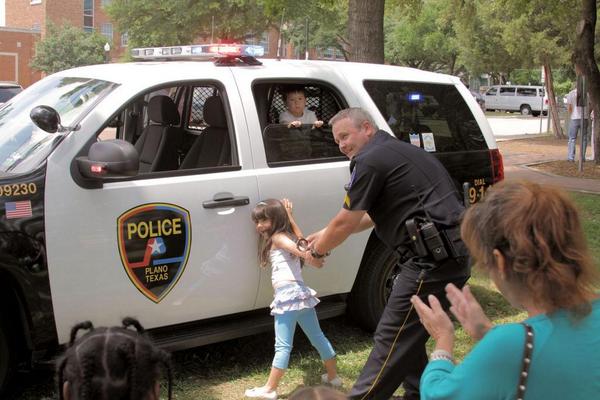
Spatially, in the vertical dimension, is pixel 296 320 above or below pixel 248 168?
below

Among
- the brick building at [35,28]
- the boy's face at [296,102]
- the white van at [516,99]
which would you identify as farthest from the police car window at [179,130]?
the brick building at [35,28]

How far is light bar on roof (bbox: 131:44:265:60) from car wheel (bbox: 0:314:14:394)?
2086 millimetres

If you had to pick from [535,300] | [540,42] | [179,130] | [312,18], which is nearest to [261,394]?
[179,130]

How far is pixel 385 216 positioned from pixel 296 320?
1036 millimetres

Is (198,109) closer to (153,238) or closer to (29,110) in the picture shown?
(29,110)

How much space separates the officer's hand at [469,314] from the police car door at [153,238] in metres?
2.17

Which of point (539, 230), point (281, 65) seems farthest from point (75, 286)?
point (539, 230)

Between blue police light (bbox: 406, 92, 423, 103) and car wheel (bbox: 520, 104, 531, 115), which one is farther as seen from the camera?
car wheel (bbox: 520, 104, 531, 115)

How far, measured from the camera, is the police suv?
362cm

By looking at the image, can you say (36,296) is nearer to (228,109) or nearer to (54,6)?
(228,109)

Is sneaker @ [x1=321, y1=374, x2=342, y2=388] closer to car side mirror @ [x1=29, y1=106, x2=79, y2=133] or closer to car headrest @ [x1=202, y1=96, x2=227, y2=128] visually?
car headrest @ [x1=202, y1=96, x2=227, y2=128]

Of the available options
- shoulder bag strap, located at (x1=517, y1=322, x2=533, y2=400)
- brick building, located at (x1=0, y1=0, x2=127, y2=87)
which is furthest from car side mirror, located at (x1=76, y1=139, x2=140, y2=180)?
brick building, located at (x1=0, y1=0, x2=127, y2=87)

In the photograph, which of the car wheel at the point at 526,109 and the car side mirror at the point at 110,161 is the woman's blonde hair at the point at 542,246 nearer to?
the car side mirror at the point at 110,161

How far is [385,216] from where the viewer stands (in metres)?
3.55
